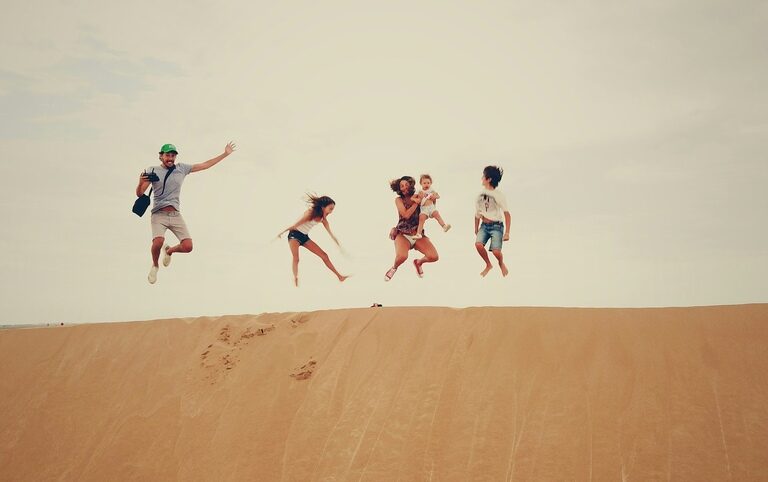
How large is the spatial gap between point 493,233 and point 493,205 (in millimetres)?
604

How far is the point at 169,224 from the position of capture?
1259 centimetres

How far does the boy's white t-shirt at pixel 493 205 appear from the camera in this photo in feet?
42.7

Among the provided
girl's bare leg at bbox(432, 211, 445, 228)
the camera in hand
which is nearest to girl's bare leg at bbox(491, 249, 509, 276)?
girl's bare leg at bbox(432, 211, 445, 228)

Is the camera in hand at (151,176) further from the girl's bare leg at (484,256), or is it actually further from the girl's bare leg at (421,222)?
the girl's bare leg at (484,256)

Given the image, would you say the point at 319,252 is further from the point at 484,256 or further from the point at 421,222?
the point at 484,256

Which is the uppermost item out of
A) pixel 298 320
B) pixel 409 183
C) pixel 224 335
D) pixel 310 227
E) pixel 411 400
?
pixel 409 183

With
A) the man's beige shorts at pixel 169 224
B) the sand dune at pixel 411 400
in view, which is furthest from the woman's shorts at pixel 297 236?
the man's beige shorts at pixel 169 224

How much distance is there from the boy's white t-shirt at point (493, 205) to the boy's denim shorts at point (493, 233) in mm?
129

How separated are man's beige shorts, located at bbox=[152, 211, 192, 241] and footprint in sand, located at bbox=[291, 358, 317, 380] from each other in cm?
418

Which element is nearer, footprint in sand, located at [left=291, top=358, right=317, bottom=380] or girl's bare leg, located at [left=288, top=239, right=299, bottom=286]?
footprint in sand, located at [left=291, top=358, right=317, bottom=380]

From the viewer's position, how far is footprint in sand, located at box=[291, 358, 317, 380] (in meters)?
10.3

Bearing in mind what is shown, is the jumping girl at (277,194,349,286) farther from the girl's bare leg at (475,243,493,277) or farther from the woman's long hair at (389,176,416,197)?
the girl's bare leg at (475,243,493,277)

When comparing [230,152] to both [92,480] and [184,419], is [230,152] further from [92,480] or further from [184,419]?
[92,480]

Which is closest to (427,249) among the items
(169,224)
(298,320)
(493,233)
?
(493,233)
